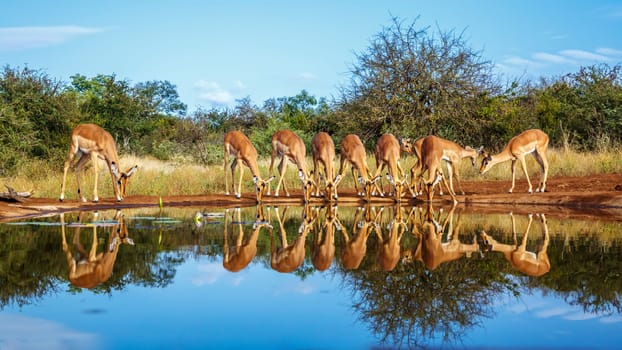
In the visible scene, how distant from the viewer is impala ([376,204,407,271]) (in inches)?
296

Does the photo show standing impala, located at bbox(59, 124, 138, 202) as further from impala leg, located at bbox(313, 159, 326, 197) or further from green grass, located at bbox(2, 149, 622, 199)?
impala leg, located at bbox(313, 159, 326, 197)

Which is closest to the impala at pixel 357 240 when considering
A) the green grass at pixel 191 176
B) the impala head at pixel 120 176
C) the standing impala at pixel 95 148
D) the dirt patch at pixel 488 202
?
the dirt patch at pixel 488 202

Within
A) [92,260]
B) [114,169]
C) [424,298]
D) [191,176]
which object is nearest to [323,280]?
[424,298]

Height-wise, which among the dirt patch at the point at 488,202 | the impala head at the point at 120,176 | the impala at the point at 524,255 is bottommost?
the impala at the point at 524,255

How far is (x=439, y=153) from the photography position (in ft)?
55.2

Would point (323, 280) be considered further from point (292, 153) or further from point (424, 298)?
point (292, 153)

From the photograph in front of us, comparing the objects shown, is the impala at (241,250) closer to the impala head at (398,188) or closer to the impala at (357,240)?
the impala at (357,240)

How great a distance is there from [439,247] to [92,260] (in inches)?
171

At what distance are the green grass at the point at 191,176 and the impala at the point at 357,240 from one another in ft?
20.7

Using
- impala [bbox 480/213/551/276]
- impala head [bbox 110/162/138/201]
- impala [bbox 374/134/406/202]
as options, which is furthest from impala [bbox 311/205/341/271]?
impala head [bbox 110/162/138/201]

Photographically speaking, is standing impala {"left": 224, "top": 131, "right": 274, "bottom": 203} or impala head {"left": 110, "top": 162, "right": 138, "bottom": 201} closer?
impala head {"left": 110, "top": 162, "right": 138, "bottom": 201}

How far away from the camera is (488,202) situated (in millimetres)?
16469

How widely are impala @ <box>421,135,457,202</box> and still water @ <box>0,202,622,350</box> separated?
439 centimetres

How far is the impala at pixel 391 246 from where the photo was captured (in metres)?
7.51
